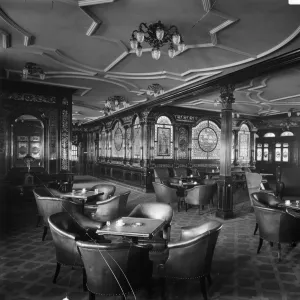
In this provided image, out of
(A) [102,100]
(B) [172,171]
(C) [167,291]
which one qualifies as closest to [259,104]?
(B) [172,171]

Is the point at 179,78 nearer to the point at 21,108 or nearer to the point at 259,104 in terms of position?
the point at 21,108

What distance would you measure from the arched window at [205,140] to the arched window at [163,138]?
1.23 m

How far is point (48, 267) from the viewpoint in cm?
369

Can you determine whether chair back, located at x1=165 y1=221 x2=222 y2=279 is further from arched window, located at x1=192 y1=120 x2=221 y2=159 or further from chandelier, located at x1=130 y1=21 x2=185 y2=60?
→ arched window, located at x1=192 y1=120 x2=221 y2=159

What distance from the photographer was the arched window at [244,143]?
44.7 feet

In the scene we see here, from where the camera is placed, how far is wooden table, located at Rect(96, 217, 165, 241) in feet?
10.2

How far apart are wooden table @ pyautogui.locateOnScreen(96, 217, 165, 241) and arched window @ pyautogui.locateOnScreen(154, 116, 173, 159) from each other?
7368 mm

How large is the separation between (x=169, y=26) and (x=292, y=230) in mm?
3418

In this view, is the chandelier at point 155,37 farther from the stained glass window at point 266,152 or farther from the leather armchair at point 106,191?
A: the stained glass window at point 266,152

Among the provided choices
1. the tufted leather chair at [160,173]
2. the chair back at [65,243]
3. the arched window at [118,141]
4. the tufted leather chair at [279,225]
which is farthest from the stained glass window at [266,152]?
the chair back at [65,243]

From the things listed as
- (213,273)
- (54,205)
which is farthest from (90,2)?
(213,273)

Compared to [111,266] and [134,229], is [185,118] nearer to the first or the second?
[134,229]

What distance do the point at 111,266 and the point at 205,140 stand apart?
1028 centimetres

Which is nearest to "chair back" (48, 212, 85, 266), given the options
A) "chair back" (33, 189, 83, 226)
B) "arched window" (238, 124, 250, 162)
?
"chair back" (33, 189, 83, 226)
